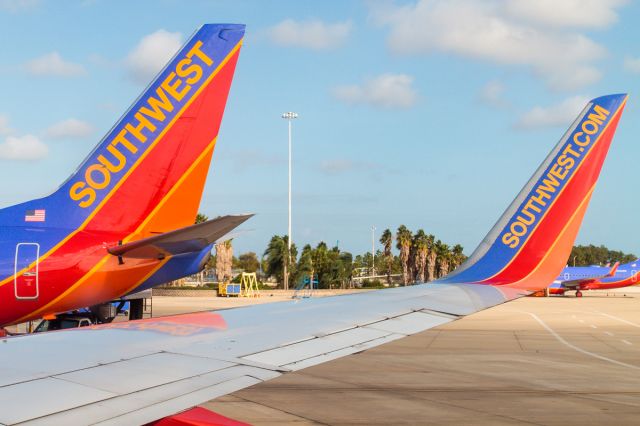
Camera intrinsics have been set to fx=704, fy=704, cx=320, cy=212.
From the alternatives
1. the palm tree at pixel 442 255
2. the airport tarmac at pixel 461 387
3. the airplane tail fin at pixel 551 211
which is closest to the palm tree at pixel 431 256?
the palm tree at pixel 442 255

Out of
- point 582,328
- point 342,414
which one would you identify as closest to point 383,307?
point 342,414

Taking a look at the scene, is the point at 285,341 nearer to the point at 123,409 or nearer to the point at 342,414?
the point at 123,409

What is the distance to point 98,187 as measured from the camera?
11430mm

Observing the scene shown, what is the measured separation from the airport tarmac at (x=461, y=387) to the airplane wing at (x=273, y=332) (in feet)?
18.5

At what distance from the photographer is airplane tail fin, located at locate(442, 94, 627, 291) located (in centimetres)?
636

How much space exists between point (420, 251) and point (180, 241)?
323 ft

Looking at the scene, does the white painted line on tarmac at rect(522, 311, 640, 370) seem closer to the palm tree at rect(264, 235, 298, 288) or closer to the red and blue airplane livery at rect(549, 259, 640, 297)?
the red and blue airplane livery at rect(549, 259, 640, 297)

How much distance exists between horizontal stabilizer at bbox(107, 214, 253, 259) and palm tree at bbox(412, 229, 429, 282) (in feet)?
320

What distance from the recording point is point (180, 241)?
1021 centimetres

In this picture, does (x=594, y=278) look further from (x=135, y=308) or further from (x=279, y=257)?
(x=135, y=308)

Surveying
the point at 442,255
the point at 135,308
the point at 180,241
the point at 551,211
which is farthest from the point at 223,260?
the point at 551,211

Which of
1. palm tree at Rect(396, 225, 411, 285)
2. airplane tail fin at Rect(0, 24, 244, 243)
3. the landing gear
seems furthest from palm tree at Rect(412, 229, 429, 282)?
airplane tail fin at Rect(0, 24, 244, 243)

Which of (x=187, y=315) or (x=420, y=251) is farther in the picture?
(x=420, y=251)

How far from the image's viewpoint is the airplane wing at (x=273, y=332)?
3846 millimetres
